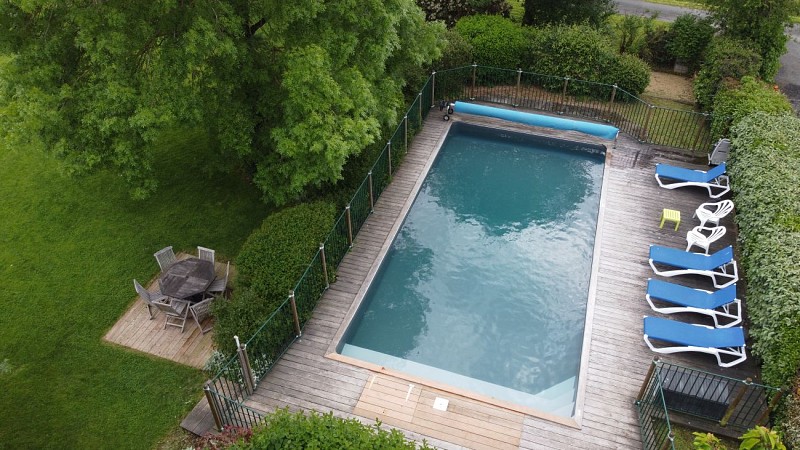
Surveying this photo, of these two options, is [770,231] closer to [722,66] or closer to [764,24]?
[722,66]

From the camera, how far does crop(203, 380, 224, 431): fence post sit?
8.24m

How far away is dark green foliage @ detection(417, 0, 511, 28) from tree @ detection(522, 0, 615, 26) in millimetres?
1385

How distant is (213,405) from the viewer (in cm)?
845

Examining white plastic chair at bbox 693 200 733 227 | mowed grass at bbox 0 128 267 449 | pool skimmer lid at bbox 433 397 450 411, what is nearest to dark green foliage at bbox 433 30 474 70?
mowed grass at bbox 0 128 267 449

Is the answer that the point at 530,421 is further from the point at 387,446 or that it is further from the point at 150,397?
the point at 150,397

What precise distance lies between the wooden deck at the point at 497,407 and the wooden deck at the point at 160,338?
5.75ft

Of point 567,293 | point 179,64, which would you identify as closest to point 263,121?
point 179,64

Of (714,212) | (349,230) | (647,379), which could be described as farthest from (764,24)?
(349,230)

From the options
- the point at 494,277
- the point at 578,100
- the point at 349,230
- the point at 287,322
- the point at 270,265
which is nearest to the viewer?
the point at 287,322

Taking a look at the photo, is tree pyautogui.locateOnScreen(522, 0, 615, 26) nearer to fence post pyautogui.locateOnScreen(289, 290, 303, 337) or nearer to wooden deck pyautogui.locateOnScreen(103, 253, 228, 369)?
fence post pyautogui.locateOnScreen(289, 290, 303, 337)

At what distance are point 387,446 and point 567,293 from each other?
649 centimetres

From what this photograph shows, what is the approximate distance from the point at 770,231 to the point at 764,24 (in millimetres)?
10592

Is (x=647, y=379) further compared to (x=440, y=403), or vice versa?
(x=440, y=403)

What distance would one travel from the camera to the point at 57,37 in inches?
388
